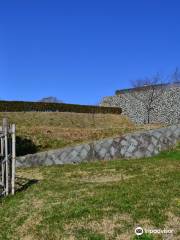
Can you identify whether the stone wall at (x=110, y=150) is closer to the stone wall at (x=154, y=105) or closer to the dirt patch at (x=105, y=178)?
the dirt patch at (x=105, y=178)

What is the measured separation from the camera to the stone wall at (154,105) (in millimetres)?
45250

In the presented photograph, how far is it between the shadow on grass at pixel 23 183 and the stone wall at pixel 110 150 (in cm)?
524

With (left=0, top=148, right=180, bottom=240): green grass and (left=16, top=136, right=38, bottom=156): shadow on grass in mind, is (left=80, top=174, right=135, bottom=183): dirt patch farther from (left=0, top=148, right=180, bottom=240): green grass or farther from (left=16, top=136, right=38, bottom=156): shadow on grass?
(left=16, top=136, right=38, bottom=156): shadow on grass

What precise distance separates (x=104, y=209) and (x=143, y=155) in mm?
10591

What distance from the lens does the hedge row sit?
41.6 metres

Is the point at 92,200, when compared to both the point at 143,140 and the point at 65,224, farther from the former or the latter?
the point at 143,140

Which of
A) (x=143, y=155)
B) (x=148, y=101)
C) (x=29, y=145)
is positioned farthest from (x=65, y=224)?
(x=148, y=101)

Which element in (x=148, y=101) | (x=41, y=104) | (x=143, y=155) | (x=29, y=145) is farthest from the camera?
(x=148, y=101)

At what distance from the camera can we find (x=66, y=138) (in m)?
27.2

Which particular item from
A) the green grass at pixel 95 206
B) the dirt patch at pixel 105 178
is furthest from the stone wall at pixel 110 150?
the dirt patch at pixel 105 178

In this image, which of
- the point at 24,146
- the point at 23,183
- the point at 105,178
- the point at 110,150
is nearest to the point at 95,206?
the point at 105,178

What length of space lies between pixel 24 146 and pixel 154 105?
24.4 m

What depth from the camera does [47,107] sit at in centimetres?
4422

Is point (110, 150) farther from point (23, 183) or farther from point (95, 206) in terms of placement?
point (95, 206)
